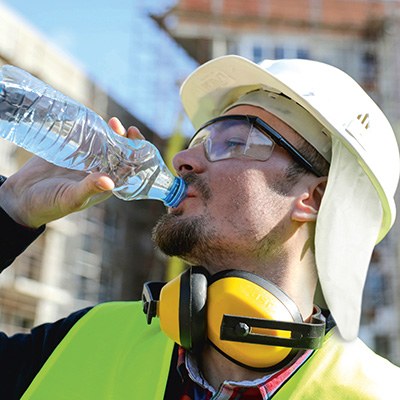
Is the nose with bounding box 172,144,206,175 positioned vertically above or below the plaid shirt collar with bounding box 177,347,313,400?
above

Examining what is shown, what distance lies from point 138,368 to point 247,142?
919 mm

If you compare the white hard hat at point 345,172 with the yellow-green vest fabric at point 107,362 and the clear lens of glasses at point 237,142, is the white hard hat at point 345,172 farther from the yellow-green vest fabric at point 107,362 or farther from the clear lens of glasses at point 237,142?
the yellow-green vest fabric at point 107,362

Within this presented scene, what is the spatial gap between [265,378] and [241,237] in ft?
1.63

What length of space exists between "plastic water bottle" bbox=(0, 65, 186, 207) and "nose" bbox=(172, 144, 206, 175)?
5 centimetres

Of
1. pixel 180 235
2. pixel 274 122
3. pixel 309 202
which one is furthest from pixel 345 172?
pixel 180 235

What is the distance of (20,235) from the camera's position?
2.73 meters

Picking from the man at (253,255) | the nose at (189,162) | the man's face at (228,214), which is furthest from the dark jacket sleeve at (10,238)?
the nose at (189,162)

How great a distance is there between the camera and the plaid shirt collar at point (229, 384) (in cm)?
238

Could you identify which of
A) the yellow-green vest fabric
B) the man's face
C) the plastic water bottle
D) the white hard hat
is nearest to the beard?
the man's face

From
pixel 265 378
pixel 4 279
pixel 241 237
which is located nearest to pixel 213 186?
pixel 241 237

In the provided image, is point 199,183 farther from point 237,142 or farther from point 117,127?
point 117,127

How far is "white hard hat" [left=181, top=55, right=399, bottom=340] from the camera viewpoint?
273 cm

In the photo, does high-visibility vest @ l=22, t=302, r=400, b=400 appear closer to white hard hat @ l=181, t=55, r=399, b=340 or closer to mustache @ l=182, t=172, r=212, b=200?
white hard hat @ l=181, t=55, r=399, b=340

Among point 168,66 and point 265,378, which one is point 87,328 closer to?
point 265,378
